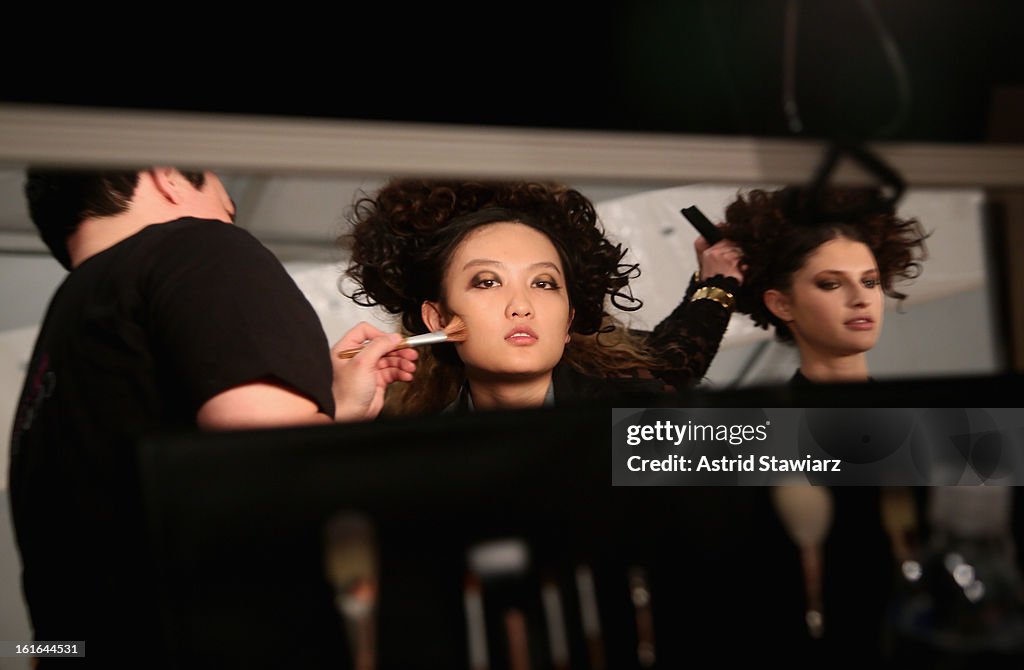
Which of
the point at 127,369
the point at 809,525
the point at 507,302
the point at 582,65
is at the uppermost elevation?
the point at 582,65

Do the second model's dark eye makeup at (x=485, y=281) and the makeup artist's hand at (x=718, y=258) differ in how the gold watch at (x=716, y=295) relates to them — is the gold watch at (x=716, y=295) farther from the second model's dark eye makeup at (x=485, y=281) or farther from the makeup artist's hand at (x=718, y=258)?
the second model's dark eye makeup at (x=485, y=281)

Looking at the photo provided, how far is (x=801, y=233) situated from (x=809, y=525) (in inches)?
19.5

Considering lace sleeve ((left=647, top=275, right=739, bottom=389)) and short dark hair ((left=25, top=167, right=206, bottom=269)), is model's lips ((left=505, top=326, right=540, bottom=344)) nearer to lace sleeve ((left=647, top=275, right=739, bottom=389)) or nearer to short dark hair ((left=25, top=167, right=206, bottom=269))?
lace sleeve ((left=647, top=275, right=739, bottom=389))

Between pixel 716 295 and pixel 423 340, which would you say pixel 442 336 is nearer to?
pixel 423 340

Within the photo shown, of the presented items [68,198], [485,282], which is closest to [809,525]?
[485,282]

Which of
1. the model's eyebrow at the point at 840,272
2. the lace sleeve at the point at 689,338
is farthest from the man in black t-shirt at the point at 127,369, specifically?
the model's eyebrow at the point at 840,272

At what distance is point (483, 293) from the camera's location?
3.24ft

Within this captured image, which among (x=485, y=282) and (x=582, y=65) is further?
(x=582, y=65)

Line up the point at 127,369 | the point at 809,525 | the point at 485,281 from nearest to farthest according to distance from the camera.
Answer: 1. the point at 809,525
2. the point at 127,369
3. the point at 485,281

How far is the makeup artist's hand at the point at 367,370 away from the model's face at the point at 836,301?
1.57 feet

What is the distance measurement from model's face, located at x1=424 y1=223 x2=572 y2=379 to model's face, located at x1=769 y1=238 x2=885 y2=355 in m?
0.30

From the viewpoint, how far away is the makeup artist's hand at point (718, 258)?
3.44 ft

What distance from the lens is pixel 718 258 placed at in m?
1.06

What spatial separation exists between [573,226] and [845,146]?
39 cm
